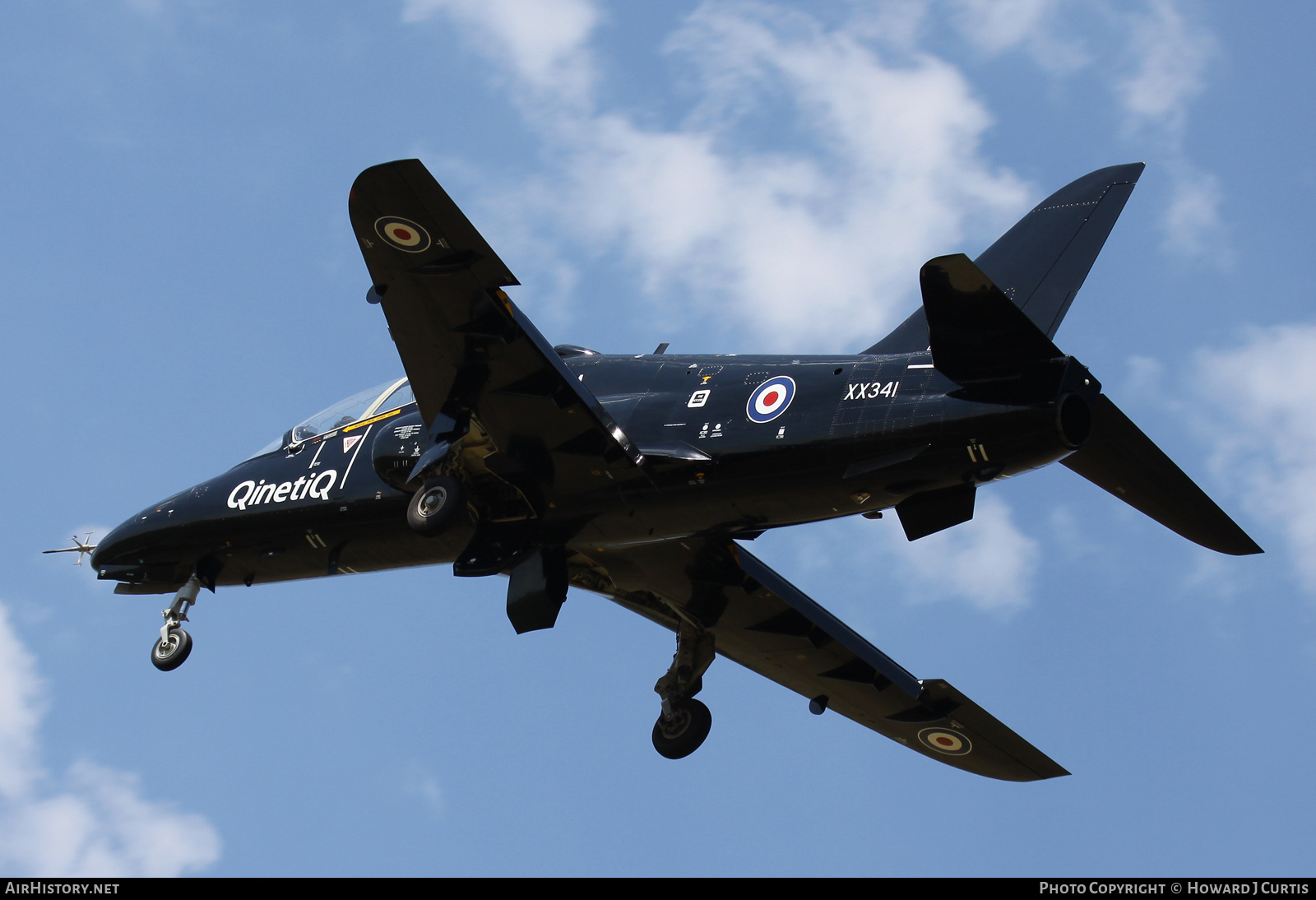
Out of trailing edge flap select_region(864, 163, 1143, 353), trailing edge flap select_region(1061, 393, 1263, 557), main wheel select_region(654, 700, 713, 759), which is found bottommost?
main wheel select_region(654, 700, 713, 759)

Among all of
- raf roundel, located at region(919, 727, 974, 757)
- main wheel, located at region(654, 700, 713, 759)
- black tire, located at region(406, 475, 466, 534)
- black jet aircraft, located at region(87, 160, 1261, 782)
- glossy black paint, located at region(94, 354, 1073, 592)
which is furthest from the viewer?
raf roundel, located at region(919, 727, 974, 757)

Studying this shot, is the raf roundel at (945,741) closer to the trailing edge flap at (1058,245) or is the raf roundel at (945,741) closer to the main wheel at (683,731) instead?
the main wheel at (683,731)

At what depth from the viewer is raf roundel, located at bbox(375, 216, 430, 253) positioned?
19.9 meters

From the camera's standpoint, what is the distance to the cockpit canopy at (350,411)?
24.5 metres

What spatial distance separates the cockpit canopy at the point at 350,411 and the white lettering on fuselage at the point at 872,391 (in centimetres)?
724

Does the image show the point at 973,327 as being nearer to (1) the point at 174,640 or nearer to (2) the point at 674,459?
(2) the point at 674,459

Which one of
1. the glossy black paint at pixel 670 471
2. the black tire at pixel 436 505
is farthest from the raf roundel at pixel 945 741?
the black tire at pixel 436 505

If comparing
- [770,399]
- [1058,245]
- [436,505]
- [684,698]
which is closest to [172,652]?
[436,505]

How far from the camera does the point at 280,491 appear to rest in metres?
24.8

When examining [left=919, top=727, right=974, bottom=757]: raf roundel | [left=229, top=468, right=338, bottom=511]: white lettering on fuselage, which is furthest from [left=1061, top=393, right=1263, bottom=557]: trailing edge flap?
[left=229, top=468, right=338, bottom=511]: white lettering on fuselage

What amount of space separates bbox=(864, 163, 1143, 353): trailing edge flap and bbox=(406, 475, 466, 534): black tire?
634cm

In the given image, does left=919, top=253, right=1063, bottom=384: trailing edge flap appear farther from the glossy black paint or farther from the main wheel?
the main wheel
